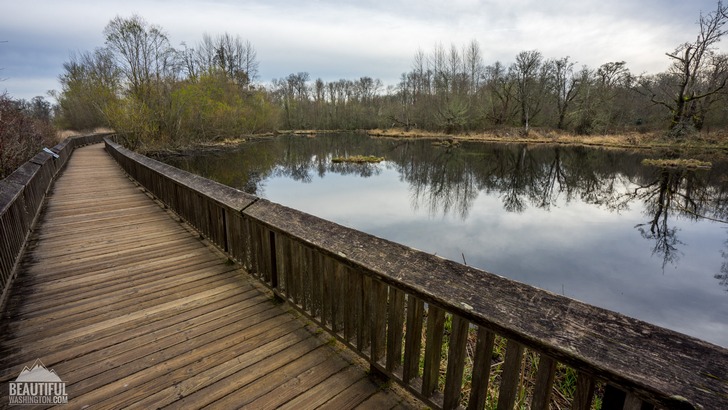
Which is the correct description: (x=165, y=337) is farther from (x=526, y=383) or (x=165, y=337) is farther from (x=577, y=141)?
(x=577, y=141)

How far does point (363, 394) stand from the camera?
89.9 inches

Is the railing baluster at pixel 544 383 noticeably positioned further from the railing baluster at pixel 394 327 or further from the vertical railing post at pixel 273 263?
the vertical railing post at pixel 273 263

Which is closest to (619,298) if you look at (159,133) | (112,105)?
(112,105)

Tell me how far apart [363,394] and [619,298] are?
7255 mm

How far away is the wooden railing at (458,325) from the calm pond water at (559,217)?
5.26 meters

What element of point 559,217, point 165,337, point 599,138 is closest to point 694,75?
point 599,138

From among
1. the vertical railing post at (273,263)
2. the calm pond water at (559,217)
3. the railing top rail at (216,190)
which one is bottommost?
the calm pond water at (559,217)

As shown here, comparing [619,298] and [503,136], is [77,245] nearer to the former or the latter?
[619,298]

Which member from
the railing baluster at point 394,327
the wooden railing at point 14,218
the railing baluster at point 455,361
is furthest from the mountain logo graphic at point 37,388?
the railing baluster at point 455,361

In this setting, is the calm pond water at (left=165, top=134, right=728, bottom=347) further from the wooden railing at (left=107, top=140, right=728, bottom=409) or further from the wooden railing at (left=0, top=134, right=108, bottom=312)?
the wooden railing at (left=0, top=134, right=108, bottom=312)

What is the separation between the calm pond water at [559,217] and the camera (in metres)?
7.32

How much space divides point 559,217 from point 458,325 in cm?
1307

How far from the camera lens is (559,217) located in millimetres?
12594

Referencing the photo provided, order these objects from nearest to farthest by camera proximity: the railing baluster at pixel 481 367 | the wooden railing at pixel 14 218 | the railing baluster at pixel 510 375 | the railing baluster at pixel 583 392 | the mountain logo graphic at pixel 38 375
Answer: the railing baluster at pixel 583 392, the railing baluster at pixel 510 375, the railing baluster at pixel 481 367, the mountain logo graphic at pixel 38 375, the wooden railing at pixel 14 218
